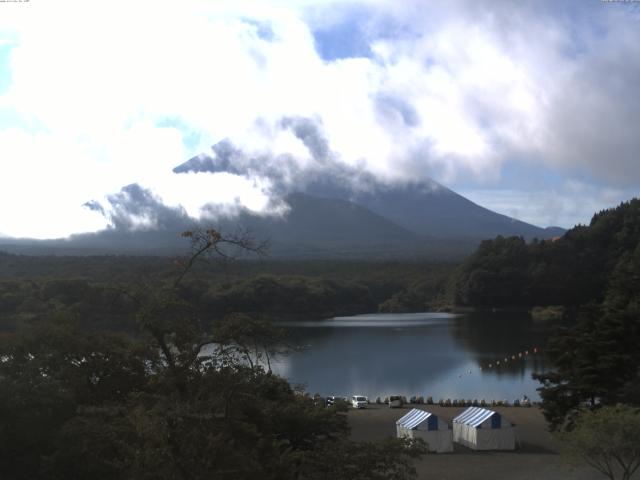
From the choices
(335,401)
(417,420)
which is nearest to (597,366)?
(417,420)

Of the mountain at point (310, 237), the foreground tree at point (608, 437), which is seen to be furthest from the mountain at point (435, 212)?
the foreground tree at point (608, 437)

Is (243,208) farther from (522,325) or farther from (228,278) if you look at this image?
(522,325)

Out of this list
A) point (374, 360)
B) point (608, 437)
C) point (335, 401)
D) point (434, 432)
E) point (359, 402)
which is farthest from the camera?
point (374, 360)

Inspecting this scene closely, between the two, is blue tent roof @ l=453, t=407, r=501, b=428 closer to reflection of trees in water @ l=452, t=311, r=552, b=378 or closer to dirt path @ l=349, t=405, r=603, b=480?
dirt path @ l=349, t=405, r=603, b=480

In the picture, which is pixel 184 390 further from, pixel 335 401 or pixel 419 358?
pixel 419 358

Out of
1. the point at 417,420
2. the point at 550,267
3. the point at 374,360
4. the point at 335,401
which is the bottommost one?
the point at 374,360

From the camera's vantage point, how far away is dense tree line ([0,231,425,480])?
4453 mm

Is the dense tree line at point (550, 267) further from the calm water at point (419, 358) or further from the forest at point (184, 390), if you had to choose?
the forest at point (184, 390)

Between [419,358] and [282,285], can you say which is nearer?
[419,358]

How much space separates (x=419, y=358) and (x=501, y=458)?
47.0ft

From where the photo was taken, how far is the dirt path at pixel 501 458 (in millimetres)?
10703

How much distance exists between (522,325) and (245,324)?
32559mm

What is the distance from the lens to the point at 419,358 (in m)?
26.3

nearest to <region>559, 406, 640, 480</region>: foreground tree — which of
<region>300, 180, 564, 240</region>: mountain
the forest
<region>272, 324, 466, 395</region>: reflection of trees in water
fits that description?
the forest
